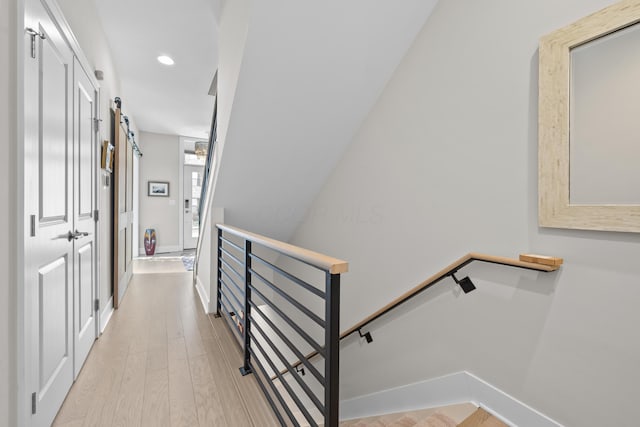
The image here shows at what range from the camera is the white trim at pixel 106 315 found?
2399mm

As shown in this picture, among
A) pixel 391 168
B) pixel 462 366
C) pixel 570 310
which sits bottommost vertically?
pixel 462 366

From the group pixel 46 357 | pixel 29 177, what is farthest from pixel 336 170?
pixel 46 357

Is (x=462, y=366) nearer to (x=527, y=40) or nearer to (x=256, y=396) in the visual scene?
(x=256, y=396)

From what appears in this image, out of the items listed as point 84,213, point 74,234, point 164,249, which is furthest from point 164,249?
point 74,234

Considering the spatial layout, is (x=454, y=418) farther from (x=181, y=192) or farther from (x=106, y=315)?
(x=181, y=192)

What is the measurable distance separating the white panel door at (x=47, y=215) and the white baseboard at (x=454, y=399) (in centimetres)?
186

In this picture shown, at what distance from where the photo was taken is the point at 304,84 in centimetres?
200

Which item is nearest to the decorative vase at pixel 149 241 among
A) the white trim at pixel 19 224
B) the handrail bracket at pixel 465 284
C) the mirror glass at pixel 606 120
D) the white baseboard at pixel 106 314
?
the white baseboard at pixel 106 314

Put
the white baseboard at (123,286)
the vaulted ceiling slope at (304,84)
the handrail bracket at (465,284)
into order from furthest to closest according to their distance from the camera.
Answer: the white baseboard at (123,286) < the vaulted ceiling slope at (304,84) < the handrail bracket at (465,284)

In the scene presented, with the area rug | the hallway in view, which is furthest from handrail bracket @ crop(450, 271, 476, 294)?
the area rug

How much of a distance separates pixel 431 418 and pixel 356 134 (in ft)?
6.48

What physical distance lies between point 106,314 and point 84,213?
115 cm

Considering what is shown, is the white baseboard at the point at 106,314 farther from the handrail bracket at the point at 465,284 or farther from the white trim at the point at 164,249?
the white trim at the point at 164,249

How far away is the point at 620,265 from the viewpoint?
1.08 meters
